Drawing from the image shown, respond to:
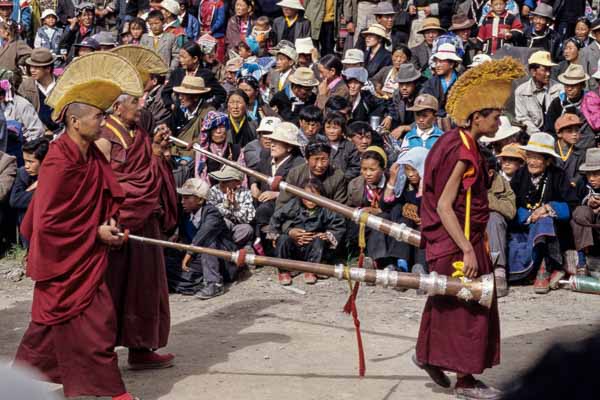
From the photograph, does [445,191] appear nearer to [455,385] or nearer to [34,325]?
[455,385]

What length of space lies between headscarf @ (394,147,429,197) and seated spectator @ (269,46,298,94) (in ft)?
11.9

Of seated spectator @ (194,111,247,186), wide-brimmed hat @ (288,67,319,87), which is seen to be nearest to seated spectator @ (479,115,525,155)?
seated spectator @ (194,111,247,186)

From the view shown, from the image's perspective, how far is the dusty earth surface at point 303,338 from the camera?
19.7 feet

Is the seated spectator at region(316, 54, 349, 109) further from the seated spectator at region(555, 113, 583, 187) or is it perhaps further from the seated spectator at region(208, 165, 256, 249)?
the seated spectator at region(555, 113, 583, 187)

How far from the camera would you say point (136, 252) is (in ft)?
20.3

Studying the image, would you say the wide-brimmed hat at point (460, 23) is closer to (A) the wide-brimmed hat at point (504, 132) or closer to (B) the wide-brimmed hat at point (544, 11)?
(B) the wide-brimmed hat at point (544, 11)

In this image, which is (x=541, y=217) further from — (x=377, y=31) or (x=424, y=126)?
(x=377, y=31)

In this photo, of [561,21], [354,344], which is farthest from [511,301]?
[561,21]

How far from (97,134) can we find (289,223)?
368 centimetres

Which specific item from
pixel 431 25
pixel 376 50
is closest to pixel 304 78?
pixel 376 50

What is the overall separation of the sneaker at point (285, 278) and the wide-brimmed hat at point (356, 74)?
10.6ft

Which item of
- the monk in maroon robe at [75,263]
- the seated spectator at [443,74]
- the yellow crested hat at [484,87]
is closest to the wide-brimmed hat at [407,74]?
the seated spectator at [443,74]

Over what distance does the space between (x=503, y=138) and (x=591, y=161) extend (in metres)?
0.89

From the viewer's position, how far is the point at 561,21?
13500mm
